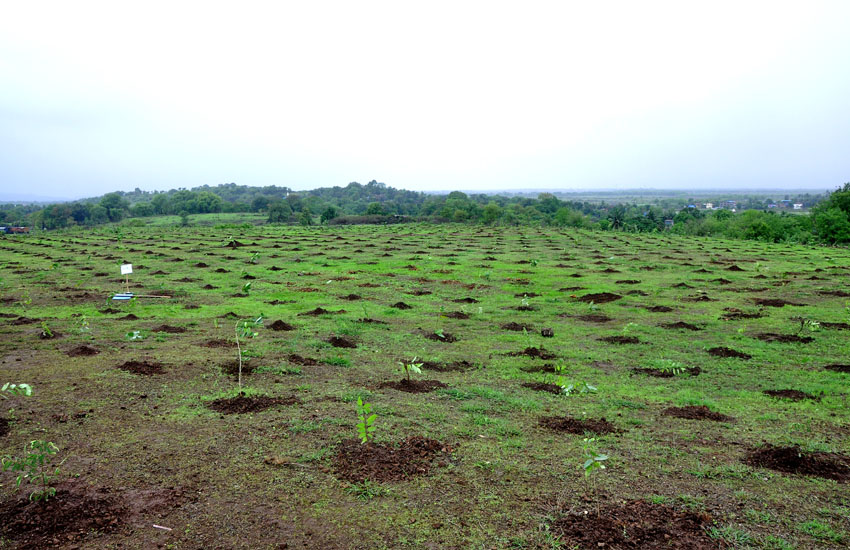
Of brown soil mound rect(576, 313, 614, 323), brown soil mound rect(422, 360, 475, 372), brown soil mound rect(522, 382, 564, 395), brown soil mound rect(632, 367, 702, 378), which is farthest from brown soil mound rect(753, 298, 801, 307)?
brown soil mound rect(422, 360, 475, 372)

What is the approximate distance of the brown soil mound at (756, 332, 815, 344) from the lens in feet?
39.4

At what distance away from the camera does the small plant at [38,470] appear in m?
4.83

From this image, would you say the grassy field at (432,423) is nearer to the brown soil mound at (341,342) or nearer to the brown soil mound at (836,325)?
the brown soil mound at (341,342)

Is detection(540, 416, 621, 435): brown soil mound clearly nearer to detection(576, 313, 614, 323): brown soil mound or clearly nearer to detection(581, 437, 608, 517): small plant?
detection(581, 437, 608, 517): small plant

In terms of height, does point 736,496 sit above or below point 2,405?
below

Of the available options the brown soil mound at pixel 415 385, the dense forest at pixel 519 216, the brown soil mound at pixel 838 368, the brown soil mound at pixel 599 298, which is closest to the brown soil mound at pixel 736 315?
the brown soil mound at pixel 599 298

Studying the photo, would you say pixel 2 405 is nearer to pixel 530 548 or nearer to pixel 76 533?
pixel 76 533

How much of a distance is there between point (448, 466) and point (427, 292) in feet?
43.0

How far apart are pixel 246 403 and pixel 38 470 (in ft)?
8.25

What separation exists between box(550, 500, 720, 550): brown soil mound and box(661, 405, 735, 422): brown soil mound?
9.27ft

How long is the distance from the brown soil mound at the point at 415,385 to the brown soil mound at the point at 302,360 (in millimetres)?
1859

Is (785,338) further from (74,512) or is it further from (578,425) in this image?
(74,512)

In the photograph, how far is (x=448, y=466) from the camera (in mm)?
5953

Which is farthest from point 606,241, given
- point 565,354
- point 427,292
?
point 565,354
